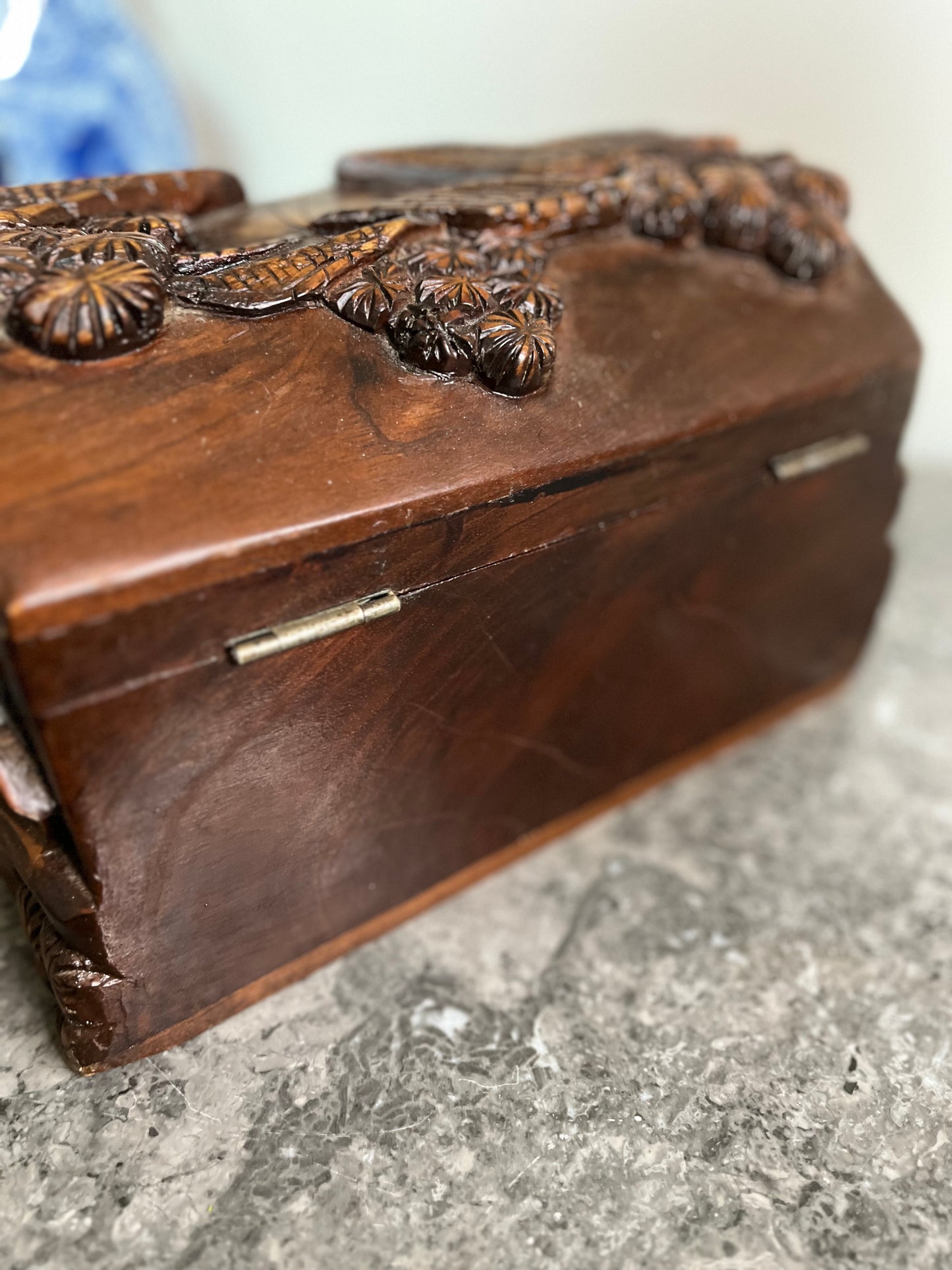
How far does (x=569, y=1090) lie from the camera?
0.86m

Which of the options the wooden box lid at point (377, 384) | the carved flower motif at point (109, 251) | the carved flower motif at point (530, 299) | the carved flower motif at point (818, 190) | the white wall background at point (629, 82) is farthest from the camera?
the white wall background at point (629, 82)

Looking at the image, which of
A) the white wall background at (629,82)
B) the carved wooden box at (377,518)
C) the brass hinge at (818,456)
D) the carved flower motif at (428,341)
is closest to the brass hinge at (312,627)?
the carved wooden box at (377,518)

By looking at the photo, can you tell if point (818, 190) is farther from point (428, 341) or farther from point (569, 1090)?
point (569, 1090)

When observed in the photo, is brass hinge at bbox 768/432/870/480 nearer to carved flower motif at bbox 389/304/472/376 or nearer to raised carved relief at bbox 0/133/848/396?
raised carved relief at bbox 0/133/848/396

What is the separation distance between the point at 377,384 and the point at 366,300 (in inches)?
3.0

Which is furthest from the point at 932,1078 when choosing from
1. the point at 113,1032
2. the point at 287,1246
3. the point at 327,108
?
the point at 327,108

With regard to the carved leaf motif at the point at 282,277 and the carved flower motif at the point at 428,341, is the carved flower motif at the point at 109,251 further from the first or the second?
the carved flower motif at the point at 428,341

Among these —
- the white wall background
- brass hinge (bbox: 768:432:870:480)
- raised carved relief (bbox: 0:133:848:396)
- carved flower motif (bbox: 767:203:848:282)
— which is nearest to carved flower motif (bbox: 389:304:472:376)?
raised carved relief (bbox: 0:133:848:396)

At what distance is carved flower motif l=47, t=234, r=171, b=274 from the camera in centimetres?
80

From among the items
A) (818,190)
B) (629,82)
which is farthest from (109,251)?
Answer: (629,82)

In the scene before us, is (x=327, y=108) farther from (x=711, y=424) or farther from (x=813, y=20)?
(x=711, y=424)

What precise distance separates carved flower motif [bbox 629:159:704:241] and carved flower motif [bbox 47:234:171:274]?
0.52m

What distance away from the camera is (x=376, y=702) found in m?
0.85

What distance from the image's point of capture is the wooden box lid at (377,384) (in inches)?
26.9
